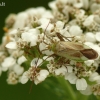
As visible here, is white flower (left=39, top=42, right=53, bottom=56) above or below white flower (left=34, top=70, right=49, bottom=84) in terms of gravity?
above

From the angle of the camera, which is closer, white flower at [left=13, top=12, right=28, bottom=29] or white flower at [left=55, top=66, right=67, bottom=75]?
white flower at [left=55, top=66, right=67, bottom=75]

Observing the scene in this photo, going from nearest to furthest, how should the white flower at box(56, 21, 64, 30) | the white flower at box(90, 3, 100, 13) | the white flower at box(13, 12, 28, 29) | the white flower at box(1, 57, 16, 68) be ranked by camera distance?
1. the white flower at box(56, 21, 64, 30)
2. the white flower at box(1, 57, 16, 68)
3. the white flower at box(90, 3, 100, 13)
4. the white flower at box(13, 12, 28, 29)

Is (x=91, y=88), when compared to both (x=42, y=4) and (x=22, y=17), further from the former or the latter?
(x=42, y=4)

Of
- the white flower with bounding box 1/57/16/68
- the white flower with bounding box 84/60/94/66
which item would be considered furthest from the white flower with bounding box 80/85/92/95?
the white flower with bounding box 1/57/16/68

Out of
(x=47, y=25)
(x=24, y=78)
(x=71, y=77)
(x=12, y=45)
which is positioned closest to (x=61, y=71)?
(x=71, y=77)

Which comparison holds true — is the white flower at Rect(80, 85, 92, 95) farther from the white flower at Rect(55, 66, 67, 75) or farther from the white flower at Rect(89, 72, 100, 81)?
the white flower at Rect(55, 66, 67, 75)

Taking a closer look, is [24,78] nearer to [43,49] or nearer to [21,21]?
[43,49]

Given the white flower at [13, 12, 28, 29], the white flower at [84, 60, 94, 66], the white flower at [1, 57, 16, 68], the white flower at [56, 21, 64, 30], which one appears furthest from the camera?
the white flower at [13, 12, 28, 29]

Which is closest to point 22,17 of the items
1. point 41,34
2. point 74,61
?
point 41,34
